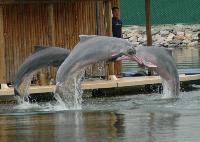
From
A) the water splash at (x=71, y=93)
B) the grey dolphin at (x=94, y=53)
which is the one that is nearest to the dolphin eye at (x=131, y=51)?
the grey dolphin at (x=94, y=53)

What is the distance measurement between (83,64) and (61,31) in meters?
5.44

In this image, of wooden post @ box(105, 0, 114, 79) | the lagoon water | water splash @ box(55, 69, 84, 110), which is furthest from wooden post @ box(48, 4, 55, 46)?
water splash @ box(55, 69, 84, 110)

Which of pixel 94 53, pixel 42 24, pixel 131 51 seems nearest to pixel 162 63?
pixel 131 51

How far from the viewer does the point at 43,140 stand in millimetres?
13008

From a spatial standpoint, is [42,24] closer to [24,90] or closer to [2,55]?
[2,55]

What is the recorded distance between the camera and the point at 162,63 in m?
18.8

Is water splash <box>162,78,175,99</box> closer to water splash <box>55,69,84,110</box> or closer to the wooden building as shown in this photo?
water splash <box>55,69,84,110</box>

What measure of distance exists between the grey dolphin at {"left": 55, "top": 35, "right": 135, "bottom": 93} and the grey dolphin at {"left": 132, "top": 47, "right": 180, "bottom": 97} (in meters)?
0.54

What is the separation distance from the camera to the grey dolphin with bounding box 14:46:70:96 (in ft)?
62.6

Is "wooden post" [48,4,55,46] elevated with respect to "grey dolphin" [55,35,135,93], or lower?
elevated

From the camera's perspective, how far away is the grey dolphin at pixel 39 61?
62.6 feet

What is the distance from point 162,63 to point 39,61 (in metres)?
2.66

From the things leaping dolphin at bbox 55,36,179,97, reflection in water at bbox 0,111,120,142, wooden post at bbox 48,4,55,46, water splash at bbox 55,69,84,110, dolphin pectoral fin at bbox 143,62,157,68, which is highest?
wooden post at bbox 48,4,55,46

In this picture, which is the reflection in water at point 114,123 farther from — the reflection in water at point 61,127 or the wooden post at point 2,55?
the wooden post at point 2,55
